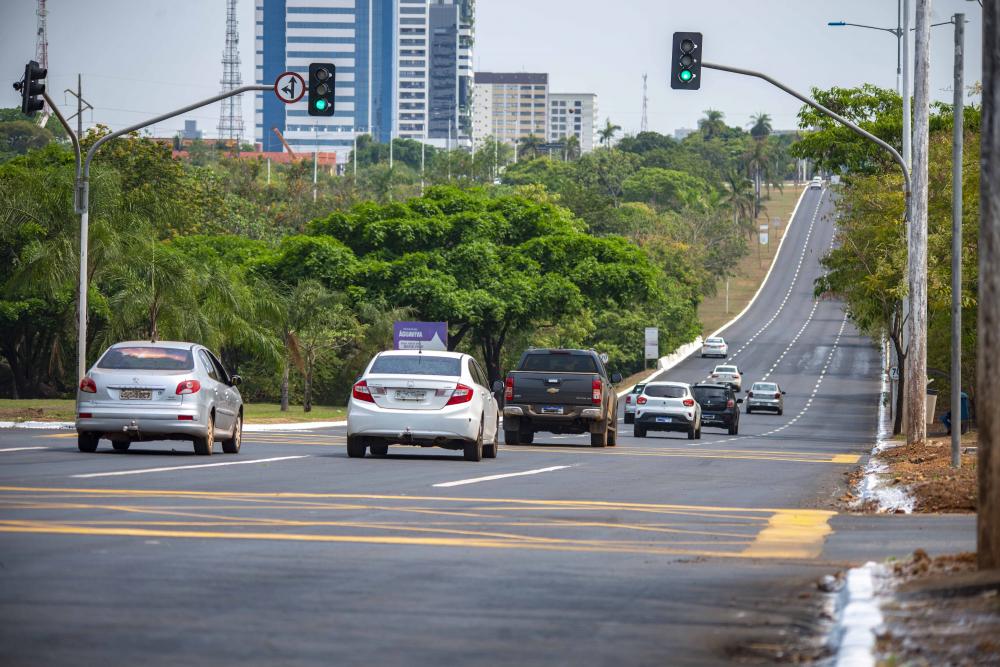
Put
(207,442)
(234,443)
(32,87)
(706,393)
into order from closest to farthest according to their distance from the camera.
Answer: (207,442) → (234,443) → (32,87) → (706,393)

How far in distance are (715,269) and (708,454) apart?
129 meters

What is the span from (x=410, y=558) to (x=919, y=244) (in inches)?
881

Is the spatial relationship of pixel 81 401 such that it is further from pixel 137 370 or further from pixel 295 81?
pixel 295 81

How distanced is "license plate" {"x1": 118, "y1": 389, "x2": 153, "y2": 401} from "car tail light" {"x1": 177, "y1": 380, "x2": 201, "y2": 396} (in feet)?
1.32

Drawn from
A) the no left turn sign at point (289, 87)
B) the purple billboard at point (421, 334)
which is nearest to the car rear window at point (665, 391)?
the purple billboard at point (421, 334)

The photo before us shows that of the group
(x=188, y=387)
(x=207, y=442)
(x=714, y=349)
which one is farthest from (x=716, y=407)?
(x=714, y=349)

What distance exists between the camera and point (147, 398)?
23359 millimetres

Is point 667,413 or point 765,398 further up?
point 667,413

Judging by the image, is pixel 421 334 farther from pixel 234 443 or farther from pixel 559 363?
pixel 234 443

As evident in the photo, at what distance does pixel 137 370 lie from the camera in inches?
930

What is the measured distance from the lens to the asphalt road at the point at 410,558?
7766 millimetres

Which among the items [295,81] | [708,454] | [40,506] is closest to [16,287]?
[295,81]

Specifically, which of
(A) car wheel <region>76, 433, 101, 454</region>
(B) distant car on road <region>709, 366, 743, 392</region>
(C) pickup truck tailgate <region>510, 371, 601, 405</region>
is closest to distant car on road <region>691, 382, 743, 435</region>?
(C) pickup truck tailgate <region>510, 371, 601, 405</region>

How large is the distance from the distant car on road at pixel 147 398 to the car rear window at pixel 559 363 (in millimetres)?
10808
